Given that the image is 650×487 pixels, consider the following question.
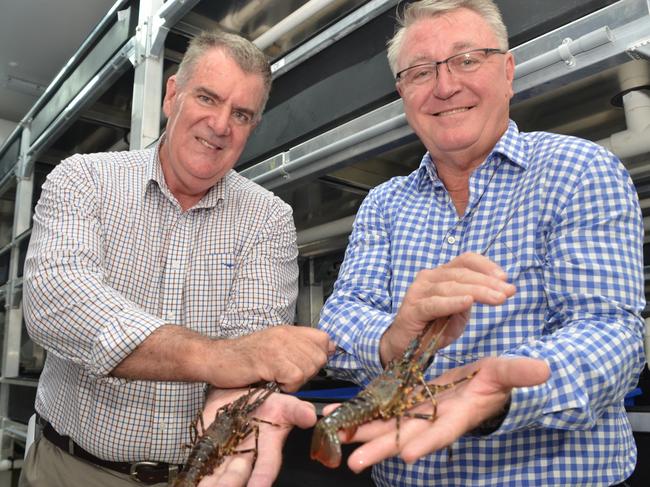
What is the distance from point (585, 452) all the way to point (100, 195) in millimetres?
1586

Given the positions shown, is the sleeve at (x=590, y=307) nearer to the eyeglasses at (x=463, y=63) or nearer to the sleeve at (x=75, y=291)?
the eyeglasses at (x=463, y=63)

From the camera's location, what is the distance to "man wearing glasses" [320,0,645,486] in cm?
95

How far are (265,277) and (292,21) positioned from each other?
137cm

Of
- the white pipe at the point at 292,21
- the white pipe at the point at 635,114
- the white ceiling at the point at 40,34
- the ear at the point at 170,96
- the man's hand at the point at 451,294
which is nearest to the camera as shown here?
the man's hand at the point at 451,294

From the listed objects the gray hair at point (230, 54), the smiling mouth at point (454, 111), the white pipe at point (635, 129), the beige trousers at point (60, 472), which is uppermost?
the gray hair at point (230, 54)

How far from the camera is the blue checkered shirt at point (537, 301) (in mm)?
1005

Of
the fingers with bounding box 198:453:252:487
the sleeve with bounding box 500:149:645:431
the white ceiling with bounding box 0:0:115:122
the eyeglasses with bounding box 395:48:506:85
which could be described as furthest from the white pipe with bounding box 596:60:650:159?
the white ceiling with bounding box 0:0:115:122

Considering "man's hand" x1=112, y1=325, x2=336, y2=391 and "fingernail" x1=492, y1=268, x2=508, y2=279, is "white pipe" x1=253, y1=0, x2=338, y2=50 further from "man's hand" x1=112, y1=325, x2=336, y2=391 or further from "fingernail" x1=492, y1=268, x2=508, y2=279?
"fingernail" x1=492, y1=268, x2=508, y2=279

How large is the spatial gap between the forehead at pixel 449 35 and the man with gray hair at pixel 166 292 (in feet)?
2.22

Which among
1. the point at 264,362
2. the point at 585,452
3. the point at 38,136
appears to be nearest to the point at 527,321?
the point at 585,452

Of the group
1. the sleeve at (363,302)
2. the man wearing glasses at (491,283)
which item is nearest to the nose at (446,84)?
the man wearing glasses at (491,283)

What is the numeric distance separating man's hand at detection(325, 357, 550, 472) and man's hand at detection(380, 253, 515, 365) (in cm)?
11

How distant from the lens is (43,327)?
1.51 meters

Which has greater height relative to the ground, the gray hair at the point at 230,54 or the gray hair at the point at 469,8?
the gray hair at the point at 230,54
